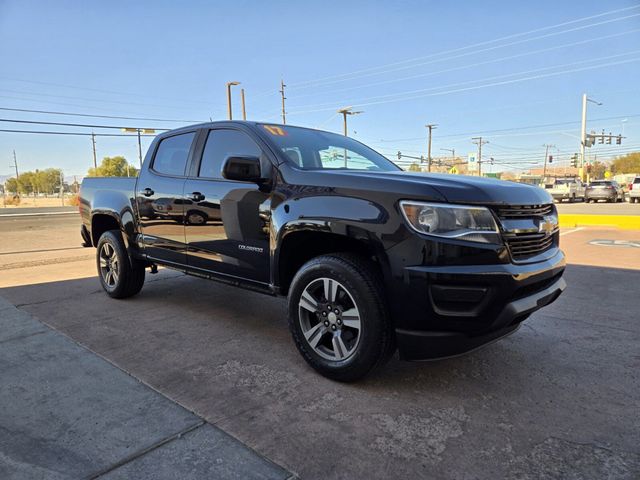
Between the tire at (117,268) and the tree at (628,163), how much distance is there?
90.0 metres

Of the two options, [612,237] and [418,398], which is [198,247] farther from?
[612,237]

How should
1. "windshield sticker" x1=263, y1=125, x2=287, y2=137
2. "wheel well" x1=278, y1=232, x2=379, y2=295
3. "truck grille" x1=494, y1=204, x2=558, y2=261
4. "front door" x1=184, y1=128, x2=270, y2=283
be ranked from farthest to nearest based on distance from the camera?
"windshield sticker" x1=263, y1=125, x2=287, y2=137 → "front door" x1=184, y1=128, x2=270, y2=283 → "wheel well" x1=278, y1=232, x2=379, y2=295 → "truck grille" x1=494, y1=204, x2=558, y2=261

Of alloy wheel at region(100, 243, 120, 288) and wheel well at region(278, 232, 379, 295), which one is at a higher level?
wheel well at region(278, 232, 379, 295)

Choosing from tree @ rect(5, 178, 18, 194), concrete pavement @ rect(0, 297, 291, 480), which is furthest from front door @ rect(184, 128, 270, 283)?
tree @ rect(5, 178, 18, 194)

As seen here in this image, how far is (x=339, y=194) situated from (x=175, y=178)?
2067 millimetres

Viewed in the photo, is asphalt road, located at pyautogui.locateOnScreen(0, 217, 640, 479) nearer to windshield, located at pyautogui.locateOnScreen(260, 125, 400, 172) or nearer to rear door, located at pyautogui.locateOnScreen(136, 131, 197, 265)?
rear door, located at pyautogui.locateOnScreen(136, 131, 197, 265)

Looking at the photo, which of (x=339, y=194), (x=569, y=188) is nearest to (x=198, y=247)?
(x=339, y=194)

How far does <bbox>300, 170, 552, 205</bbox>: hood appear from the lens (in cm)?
254

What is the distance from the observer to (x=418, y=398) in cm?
274

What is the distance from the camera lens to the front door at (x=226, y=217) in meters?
3.45

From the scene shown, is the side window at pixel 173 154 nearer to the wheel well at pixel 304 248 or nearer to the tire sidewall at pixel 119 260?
the tire sidewall at pixel 119 260

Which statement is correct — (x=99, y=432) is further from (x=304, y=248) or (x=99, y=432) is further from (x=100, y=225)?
(x=100, y=225)

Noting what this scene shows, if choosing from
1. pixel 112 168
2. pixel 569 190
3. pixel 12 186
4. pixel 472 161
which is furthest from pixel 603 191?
pixel 12 186

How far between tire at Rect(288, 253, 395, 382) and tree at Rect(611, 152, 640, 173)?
296ft
